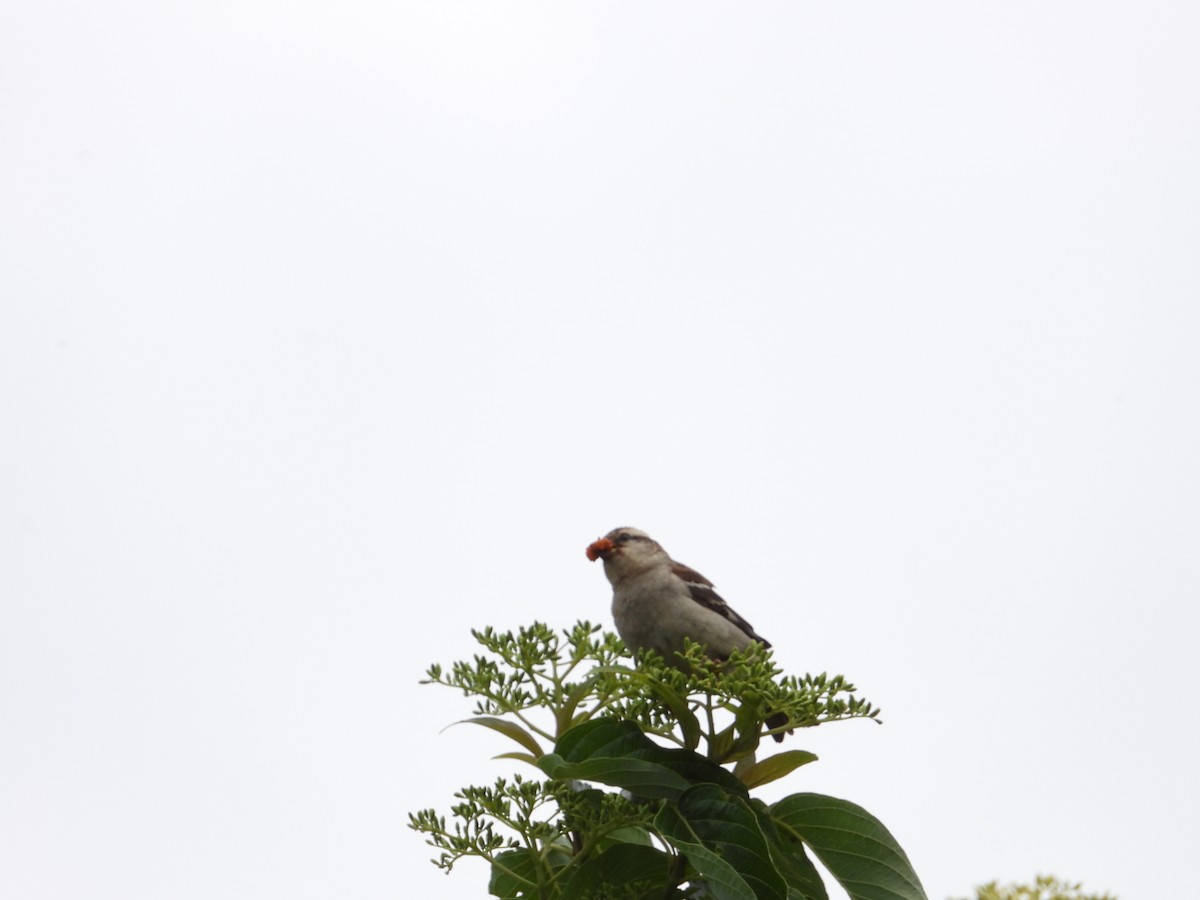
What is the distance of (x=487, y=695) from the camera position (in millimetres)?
3957

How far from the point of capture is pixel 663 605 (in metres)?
5.98

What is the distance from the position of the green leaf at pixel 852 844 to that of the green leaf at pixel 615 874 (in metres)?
0.53

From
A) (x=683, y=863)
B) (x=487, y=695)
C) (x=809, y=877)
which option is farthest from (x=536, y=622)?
(x=809, y=877)

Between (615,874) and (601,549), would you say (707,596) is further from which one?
(615,874)

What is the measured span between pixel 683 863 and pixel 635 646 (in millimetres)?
2274

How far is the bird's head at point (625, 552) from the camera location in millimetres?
6359

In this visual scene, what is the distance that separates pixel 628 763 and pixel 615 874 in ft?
1.17

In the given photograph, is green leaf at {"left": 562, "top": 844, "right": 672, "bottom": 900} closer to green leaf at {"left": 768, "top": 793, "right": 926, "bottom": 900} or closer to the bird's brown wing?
green leaf at {"left": 768, "top": 793, "right": 926, "bottom": 900}

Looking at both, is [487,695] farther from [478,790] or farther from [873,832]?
[873,832]

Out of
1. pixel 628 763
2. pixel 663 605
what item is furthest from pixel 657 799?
pixel 663 605

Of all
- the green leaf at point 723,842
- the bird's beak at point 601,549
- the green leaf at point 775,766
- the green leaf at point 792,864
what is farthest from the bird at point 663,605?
the green leaf at point 723,842

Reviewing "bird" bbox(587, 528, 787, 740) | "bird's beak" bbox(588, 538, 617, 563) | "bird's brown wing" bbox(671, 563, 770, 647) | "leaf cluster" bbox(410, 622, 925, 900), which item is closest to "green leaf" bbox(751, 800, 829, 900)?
"leaf cluster" bbox(410, 622, 925, 900)

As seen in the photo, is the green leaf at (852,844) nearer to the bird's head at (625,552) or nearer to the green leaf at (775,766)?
the green leaf at (775,766)

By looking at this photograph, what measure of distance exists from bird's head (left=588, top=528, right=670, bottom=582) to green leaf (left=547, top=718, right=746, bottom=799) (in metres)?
2.42
